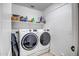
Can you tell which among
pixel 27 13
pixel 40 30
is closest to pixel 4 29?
pixel 40 30

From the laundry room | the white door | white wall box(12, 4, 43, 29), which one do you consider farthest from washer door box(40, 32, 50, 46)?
white wall box(12, 4, 43, 29)

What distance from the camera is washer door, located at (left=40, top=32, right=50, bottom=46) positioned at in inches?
80.3

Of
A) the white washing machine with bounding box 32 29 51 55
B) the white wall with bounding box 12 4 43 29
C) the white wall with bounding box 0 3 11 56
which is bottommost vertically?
the white washing machine with bounding box 32 29 51 55

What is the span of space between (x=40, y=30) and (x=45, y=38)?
12.0 inches

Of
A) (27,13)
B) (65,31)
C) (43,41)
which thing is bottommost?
(43,41)

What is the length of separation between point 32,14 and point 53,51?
50.4 inches

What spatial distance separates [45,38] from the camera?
2152 millimetres

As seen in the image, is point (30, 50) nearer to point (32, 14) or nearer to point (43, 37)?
point (43, 37)

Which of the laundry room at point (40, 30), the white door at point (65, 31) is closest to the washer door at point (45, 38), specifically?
the laundry room at point (40, 30)

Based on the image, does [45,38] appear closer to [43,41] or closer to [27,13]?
[43,41]

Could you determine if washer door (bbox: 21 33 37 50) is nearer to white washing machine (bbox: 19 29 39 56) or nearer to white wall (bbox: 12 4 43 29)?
white washing machine (bbox: 19 29 39 56)

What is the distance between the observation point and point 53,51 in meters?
2.15

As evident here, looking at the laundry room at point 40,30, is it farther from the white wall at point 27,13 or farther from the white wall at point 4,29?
the white wall at point 4,29

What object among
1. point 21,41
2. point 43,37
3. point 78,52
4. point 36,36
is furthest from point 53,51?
point 78,52
